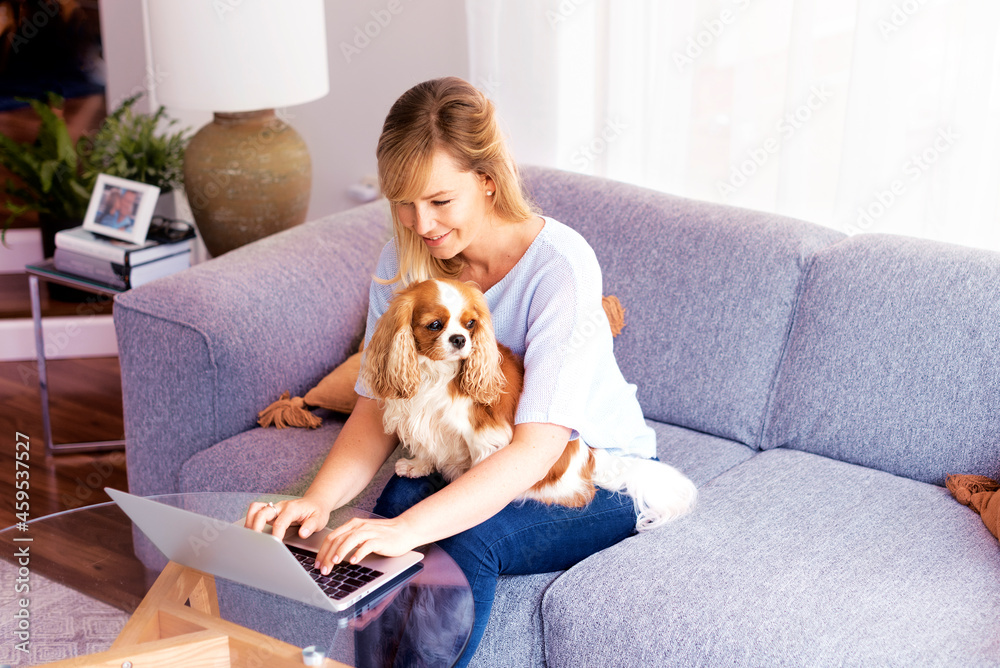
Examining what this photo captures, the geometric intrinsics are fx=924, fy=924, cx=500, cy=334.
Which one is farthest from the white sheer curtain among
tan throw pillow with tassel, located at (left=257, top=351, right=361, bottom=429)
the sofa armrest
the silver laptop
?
the silver laptop

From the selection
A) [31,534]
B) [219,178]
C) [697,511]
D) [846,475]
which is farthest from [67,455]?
[846,475]

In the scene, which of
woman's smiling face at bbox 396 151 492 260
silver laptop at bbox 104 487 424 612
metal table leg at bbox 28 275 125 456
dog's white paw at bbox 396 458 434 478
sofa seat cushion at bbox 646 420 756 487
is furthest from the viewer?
metal table leg at bbox 28 275 125 456

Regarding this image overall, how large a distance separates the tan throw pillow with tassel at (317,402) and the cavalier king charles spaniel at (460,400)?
42cm

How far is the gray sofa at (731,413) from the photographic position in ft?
4.83

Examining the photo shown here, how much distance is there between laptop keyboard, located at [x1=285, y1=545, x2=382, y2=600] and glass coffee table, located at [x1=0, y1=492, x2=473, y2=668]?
33 millimetres

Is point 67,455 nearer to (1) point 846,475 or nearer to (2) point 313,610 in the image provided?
(2) point 313,610

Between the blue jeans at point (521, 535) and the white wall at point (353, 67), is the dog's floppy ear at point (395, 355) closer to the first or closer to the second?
the blue jeans at point (521, 535)

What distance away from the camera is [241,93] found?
8.41 feet

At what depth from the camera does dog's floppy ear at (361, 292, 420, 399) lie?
146 cm

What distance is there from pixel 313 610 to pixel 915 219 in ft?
5.78

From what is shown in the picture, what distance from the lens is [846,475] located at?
6.19 feet

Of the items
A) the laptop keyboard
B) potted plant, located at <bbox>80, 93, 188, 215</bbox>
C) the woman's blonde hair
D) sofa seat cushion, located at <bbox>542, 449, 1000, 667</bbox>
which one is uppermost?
the woman's blonde hair

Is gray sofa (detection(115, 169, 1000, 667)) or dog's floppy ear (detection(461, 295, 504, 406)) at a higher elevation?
dog's floppy ear (detection(461, 295, 504, 406))

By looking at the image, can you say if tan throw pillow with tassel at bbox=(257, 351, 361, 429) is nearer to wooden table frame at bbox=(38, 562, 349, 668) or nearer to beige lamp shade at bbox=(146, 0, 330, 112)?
wooden table frame at bbox=(38, 562, 349, 668)
